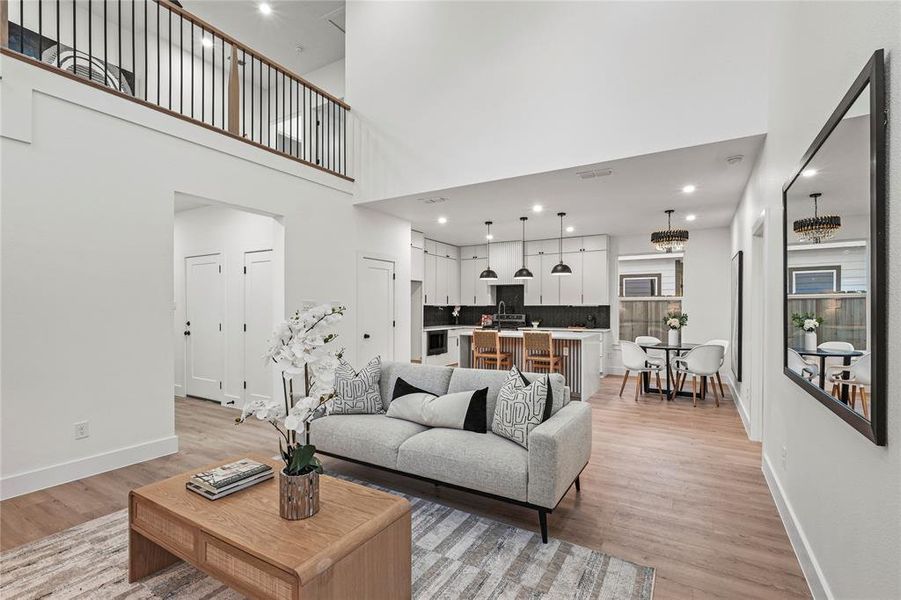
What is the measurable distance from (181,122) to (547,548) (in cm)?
445

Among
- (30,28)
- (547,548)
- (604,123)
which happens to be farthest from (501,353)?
(30,28)

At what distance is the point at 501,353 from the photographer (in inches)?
266

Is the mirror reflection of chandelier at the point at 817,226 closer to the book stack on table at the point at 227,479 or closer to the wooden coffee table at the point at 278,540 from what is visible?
the wooden coffee table at the point at 278,540

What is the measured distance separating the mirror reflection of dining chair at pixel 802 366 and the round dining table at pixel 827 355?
0.04m

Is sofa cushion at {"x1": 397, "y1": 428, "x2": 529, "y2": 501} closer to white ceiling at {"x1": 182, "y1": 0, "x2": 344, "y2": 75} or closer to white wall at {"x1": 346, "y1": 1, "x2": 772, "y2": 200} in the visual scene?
white wall at {"x1": 346, "y1": 1, "x2": 772, "y2": 200}

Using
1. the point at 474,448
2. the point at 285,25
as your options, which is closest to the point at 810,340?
the point at 474,448

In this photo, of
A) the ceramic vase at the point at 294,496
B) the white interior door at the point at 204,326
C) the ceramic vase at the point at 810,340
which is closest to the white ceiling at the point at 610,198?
the ceramic vase at the point at 810,340

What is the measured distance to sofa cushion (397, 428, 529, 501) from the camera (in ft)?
8.15

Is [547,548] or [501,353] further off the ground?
[501,353]

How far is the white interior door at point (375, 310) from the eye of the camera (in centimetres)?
593

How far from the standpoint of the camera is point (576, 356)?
20.2 ft

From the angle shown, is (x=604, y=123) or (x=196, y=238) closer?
(x=604, y=123)

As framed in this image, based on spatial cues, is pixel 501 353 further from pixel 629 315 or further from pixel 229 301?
pixel 229 301

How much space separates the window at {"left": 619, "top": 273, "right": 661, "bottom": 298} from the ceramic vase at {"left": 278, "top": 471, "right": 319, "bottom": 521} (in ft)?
26.9
